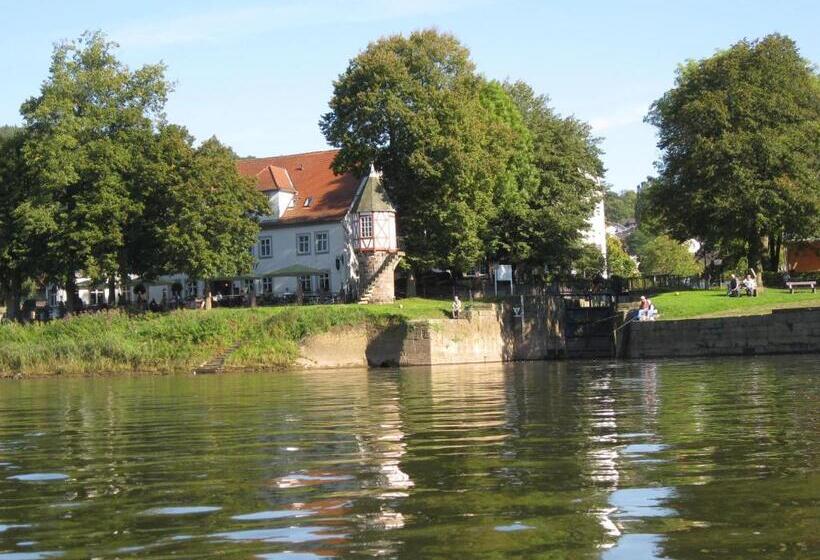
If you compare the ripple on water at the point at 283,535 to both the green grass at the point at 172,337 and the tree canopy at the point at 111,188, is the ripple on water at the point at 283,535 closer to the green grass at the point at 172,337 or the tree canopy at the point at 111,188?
the green grass at the point at 172,337

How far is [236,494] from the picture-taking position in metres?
11.1

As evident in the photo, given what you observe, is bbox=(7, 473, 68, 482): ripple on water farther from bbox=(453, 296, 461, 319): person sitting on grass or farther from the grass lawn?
the grass lawn

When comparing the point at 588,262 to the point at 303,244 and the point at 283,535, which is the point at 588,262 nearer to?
the point at 303,244

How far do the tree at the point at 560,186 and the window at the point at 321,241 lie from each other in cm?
1253

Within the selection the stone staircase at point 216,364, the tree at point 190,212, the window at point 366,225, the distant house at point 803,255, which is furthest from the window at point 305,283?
the distant house at point 803,255

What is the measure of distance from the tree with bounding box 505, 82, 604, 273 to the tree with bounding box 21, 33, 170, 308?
75.7 ft

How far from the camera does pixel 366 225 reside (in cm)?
6156

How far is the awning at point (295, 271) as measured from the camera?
68812mm

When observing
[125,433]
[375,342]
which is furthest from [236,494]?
[375,342]

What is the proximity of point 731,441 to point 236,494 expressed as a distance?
6.74 metres

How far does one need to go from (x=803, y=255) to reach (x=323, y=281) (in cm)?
3292

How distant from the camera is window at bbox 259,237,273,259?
234ft

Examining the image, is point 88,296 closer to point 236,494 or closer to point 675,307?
point 675,307

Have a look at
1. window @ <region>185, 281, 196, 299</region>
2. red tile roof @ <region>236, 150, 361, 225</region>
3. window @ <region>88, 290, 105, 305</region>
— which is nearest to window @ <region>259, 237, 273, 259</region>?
red tile roof @ <region>236, 150, 361, 225</region>
